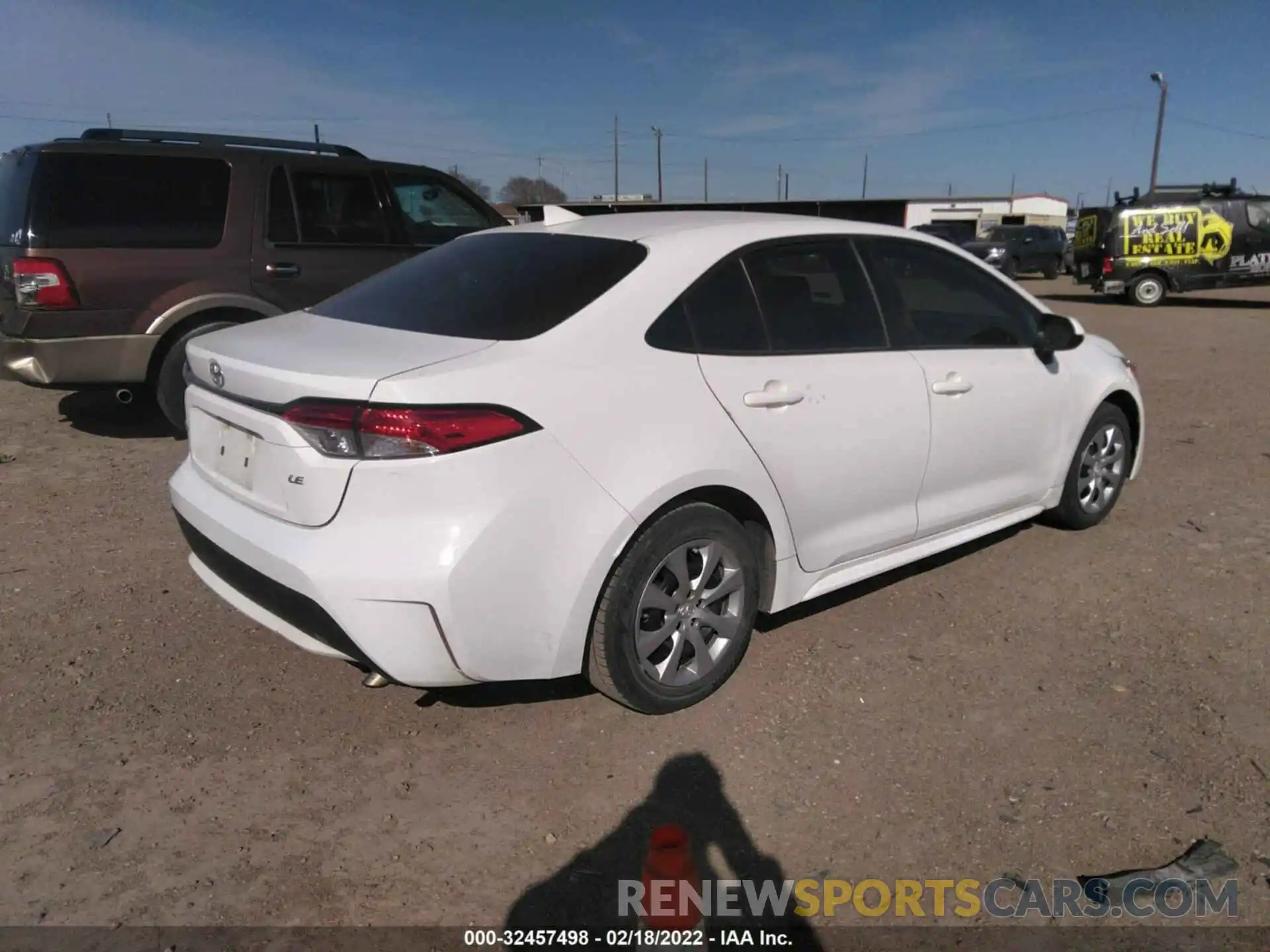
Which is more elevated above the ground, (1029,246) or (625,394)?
(1029,246)

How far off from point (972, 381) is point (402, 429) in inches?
97.6

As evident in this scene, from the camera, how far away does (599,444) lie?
2748 millimetres

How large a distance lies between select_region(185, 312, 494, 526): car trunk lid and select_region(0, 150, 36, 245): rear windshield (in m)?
3.30

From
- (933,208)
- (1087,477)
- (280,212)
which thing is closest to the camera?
(1087,477)

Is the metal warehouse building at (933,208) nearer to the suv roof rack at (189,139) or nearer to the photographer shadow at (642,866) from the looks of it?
the suv roof rack at (189,139)

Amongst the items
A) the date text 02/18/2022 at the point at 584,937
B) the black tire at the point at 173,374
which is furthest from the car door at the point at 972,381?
the black tire at the point at 173,374

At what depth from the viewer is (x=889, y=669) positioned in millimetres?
3512

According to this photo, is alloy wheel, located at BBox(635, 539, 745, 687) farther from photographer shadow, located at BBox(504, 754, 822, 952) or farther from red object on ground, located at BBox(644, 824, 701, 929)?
red object on ground, located at BBox(644, 824, 701, 929)

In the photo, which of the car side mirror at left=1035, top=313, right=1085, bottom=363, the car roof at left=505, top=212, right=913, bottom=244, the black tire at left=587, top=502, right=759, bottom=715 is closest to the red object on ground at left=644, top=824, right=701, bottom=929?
the black tire at left=587, top=502, right=759, bottom=715

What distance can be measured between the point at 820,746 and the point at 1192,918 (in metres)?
1.07

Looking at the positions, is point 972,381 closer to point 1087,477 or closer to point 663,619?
point 1087,477

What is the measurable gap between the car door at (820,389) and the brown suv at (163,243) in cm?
414

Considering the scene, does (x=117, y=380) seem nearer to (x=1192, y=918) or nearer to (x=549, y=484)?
(x=549, y=484)

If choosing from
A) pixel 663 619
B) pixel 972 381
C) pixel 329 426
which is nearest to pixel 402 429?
pixel 329 426
